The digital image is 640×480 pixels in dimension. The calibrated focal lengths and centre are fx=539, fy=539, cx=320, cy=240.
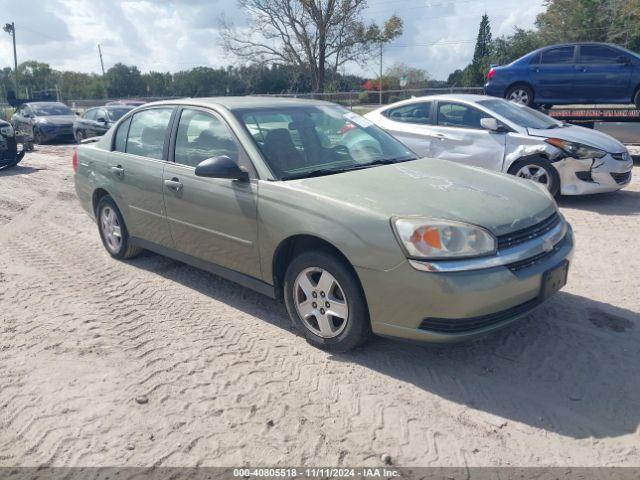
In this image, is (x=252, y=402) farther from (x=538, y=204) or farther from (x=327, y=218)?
(x=538, y=204)

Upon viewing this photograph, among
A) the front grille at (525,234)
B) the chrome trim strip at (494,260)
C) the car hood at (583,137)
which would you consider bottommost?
the chrome trim strip at (494,260)

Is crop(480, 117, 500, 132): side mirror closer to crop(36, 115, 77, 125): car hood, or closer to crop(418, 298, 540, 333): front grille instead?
crop(418, 298, 540, 333): front grille

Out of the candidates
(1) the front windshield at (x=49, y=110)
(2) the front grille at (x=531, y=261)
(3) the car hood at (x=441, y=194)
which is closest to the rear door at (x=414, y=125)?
(3) the car hood at (x=441, y=194)

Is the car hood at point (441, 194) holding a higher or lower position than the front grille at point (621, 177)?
higher

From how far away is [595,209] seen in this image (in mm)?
7309

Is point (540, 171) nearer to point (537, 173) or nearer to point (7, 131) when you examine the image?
point (537, 173)

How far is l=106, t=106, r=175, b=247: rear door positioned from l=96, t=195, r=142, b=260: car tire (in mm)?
207

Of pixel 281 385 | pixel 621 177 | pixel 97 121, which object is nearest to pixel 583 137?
pixel 621 177

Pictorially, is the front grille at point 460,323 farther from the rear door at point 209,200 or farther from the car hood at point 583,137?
the car hood at point 583,137

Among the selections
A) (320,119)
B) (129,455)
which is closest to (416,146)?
(320,119)

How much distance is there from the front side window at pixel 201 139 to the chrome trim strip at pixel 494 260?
5.90 feet

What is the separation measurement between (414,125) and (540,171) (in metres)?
2.07

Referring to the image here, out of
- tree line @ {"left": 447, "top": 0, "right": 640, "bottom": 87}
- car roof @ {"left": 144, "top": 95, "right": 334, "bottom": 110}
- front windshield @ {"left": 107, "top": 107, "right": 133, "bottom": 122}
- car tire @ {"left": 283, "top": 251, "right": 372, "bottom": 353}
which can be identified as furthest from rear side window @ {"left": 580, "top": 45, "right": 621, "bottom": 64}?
tree line @ {"left": 447, "top": 0, "right": 640, "bottom": 87}

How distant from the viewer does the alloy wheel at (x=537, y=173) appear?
7.42 metres
